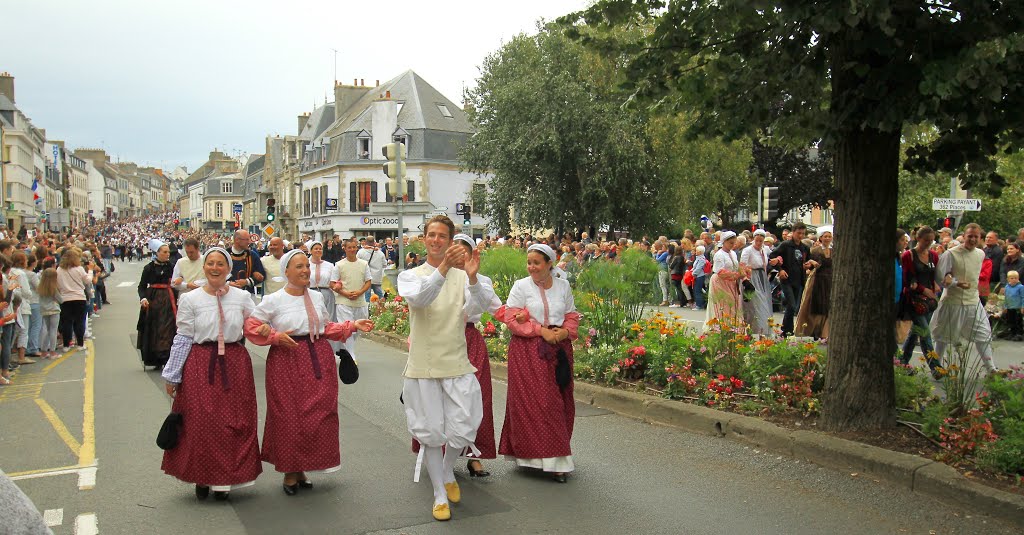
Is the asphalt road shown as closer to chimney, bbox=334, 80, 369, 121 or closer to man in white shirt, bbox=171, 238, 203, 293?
man in white shirt, bbox=171, 238, 203, 293

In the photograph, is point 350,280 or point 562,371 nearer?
point 562,371

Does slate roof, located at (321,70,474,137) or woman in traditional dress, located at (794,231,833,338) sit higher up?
slate roof, located at (321,70,474,137)

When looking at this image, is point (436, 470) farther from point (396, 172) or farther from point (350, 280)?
point (396, 172)

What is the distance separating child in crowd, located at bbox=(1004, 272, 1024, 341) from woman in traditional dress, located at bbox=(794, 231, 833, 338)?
4406mm

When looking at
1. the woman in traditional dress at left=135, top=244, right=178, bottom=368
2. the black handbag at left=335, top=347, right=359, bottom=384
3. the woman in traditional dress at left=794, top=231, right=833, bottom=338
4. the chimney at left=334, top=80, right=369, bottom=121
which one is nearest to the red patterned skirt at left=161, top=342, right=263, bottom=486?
the black handbag at left=335, top=347, right=359, bottom=384

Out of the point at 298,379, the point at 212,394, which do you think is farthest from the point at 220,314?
the point at 298,379

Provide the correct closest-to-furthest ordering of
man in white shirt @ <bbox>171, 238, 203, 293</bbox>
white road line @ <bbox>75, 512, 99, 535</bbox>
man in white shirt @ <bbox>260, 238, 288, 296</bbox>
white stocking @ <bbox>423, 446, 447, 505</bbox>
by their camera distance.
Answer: white road line @ <bbox>75, 512, 99, 535</bbox>
white stocking @ <bbox>423, 446, 447, 505</bbox>
man in white shirt @ <bbox>171, 238, 203, 293</bbox>
man in white shirt @ <bbox>260, 238, 288, 296</bbox>

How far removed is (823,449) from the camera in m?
6.86

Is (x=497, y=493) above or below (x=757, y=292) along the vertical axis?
below

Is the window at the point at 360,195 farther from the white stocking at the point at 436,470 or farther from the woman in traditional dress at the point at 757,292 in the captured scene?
the white stocking at the point at 436,470

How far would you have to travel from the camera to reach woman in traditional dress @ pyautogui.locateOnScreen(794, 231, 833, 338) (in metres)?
11.7

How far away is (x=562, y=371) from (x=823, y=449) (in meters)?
2.16

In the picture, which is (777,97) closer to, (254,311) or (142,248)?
(254,311)

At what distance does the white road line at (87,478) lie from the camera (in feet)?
21.6
